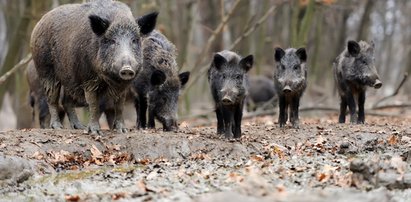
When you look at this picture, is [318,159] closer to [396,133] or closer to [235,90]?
[235,90]

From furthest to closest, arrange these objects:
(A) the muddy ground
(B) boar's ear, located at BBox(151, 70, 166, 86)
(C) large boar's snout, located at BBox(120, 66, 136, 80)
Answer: (B) boar's ear, located at BBox(151, 70, 166, 86)
(C) large boar's snout, located at BBox(120, 66, 136, 80)
(A) the muddy ground

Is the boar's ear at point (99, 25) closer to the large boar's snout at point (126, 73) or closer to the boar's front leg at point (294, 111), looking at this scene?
the large boar's snout at point (126, 73)

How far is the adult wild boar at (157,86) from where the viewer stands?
1262 centimetres

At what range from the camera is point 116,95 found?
11445mm

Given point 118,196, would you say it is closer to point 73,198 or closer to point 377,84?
point 73,198

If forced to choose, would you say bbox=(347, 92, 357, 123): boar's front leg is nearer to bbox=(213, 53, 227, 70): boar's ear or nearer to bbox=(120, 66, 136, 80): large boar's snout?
bbox=(213, 53, 227, 70): boar's ear

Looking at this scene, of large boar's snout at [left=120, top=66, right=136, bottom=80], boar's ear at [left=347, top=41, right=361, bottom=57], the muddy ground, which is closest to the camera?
the muddy ground

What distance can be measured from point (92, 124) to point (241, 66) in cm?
253

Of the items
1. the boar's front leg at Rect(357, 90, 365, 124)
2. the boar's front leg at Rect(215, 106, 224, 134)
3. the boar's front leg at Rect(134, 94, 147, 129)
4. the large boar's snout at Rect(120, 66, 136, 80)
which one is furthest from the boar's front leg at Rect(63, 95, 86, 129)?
the boar's front leg at Rect(357, 90, 365, 124)

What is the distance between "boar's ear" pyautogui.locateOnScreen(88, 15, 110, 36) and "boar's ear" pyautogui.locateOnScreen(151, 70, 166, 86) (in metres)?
1.84

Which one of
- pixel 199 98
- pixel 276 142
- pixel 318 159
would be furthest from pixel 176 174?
pixel 199 98

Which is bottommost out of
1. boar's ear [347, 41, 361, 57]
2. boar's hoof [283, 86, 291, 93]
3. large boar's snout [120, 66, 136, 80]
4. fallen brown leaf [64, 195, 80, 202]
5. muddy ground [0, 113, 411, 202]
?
fallen brown leaf [64, 195, 80, 202]

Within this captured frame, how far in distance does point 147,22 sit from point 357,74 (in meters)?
4.55

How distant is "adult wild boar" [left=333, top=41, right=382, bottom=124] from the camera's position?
13.6m
